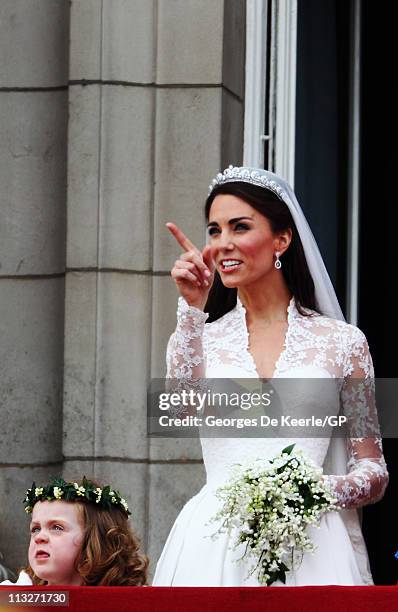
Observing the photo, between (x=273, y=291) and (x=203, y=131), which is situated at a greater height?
(x=203, y=131)

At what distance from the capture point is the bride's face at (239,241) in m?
5.94

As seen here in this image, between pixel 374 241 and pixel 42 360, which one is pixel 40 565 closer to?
pixel 42 360

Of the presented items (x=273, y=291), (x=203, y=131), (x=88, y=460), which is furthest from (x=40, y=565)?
(x=203, y=131)

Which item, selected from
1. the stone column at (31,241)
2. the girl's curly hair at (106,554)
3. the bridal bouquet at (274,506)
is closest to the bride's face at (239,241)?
the bridal bouquet at (274,506)

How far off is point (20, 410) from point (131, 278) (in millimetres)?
810

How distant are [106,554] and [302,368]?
3.32 feet

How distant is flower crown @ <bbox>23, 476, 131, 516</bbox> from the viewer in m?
5.56

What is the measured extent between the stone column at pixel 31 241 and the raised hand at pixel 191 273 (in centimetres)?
209

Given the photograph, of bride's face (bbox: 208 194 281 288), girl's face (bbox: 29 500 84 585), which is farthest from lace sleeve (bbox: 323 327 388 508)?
girl's face (bbox: 29 500 84 585)

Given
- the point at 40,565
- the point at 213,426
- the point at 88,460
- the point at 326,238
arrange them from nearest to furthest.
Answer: the point at 40,565
the point at 213,426
the point at 88,460
the point at 326,238

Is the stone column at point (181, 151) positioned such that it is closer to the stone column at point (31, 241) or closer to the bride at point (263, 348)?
the stone column at point (31, 241)

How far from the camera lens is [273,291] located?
6113 millimetres

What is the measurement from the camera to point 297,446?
19.1 feet

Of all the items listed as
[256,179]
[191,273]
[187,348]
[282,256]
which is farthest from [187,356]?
[256,179]
